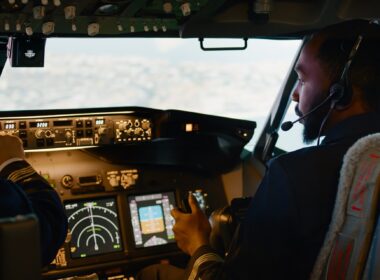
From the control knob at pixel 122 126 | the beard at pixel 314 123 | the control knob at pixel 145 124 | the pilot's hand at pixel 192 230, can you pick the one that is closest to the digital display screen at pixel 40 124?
the control knob at pixel 122 126

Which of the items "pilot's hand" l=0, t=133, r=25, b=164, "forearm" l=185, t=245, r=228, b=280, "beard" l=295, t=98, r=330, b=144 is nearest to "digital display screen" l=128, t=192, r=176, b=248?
"forearm" l=185, t=245, r=228, b=280

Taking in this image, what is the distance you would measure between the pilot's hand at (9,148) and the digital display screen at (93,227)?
103cm

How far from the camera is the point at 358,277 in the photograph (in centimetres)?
140

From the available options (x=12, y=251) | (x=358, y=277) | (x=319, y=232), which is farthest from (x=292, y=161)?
(x=12, y=251)

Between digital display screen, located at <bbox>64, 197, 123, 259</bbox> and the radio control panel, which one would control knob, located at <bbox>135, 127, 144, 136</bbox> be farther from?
digital display screen, located at <bbox>64, 197, 123, 259</bbox>

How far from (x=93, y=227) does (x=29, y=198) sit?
1222 mm

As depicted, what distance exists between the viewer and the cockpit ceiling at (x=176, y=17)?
1.92 meters

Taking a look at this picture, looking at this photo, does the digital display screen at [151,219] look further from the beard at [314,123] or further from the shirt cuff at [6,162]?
the shirt cuff at [6,162]

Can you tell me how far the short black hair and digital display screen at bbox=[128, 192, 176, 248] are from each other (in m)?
1.24

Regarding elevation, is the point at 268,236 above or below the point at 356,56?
below

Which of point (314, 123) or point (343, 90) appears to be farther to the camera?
point (314, 123)

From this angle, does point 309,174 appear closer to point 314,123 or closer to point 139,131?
point 314,123

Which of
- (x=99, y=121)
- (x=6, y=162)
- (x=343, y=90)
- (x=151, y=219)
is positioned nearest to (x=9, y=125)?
(x=99, y=121)

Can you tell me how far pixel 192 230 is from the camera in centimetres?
190
